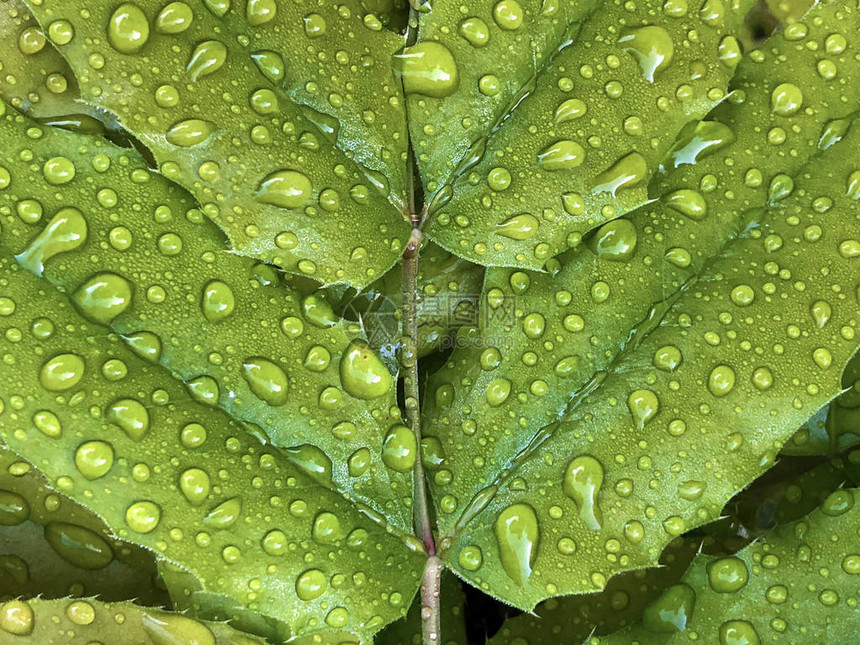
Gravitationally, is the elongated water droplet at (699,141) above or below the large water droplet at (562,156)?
below

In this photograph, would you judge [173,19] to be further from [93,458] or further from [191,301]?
[93,458]

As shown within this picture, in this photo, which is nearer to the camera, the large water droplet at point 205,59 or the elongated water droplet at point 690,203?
the large water droplet at point 205,59

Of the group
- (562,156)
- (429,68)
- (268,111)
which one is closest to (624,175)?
(562,156)

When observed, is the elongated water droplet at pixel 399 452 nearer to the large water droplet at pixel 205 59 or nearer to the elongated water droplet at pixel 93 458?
the elongated water droplet at pixel 93 458

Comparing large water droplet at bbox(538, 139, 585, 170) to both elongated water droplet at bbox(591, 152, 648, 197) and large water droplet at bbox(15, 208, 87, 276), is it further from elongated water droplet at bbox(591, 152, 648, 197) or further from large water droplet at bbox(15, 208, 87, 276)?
large water droplet at bbox(15, 208, 87, 276)

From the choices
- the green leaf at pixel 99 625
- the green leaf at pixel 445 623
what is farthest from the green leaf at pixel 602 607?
the green leaf at pixel 99 625

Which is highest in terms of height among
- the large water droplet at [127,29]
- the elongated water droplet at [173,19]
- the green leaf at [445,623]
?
the large water droplet at [127,29]

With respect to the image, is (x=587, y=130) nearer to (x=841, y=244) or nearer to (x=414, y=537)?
(x=841, y=244)
